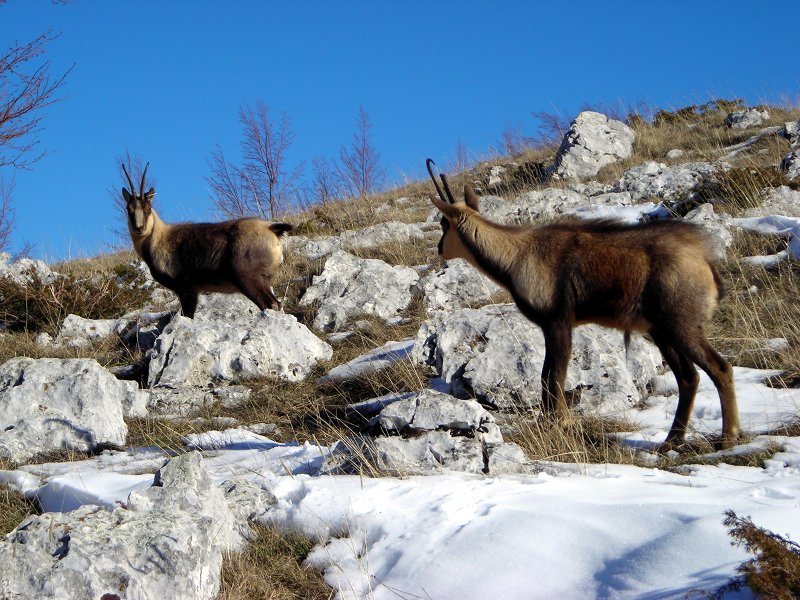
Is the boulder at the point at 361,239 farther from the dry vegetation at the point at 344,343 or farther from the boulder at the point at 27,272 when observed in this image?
the boulder at the point at 27,272

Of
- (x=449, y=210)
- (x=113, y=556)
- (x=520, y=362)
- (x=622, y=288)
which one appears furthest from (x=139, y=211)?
(x=113, y=556)

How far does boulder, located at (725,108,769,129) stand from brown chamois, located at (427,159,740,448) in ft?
40.4

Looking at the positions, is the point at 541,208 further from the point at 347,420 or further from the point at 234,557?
the point at 234,557

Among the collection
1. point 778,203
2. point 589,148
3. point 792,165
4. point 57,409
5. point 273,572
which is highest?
point 589,148

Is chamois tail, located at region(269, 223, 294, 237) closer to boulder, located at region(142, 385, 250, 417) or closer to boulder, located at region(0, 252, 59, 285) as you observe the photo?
boulder, located at region(142, 385, 250, 417)

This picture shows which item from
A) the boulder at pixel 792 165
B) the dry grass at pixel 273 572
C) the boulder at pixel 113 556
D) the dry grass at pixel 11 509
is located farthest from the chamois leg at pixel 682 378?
the boulder at pixel 792 165

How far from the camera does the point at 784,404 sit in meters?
5.85

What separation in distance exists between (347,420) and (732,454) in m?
2.98

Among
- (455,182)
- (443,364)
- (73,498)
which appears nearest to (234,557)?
(73,498)

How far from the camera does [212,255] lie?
10.4 m

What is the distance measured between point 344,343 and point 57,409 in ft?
11.2

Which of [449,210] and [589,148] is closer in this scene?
[449,210]

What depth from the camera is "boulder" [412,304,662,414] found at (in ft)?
21.1

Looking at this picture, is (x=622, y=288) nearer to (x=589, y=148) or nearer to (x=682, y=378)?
(x=682, y=378)
